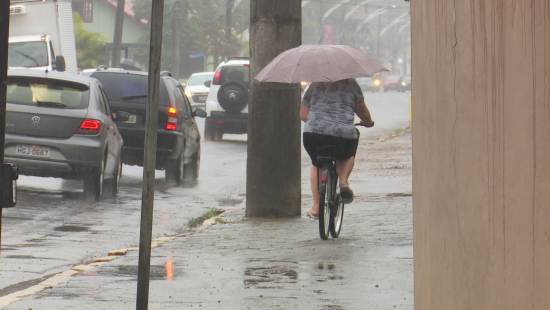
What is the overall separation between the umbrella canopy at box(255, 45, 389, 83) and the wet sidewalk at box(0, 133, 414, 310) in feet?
4.74

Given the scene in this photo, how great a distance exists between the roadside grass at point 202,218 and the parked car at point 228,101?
999 cm

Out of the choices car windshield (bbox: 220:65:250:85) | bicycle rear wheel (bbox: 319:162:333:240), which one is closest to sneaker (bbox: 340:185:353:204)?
bicycle rear wheel (bbox: 319:162:333:240)

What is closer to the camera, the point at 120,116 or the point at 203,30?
the point at 120,116

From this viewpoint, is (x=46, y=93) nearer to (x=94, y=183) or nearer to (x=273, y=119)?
(x=94, y=183)

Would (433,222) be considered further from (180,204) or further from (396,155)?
(396,155)

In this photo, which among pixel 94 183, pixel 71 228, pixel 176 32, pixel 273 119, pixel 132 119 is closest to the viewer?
pixel 71 228

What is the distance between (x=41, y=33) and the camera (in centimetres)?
2459

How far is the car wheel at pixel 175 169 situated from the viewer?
1389 cm

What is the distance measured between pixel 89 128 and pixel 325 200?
4.22 meters

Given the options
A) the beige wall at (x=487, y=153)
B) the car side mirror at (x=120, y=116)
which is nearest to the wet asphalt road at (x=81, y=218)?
the car side mirror at (x=120, y=116)

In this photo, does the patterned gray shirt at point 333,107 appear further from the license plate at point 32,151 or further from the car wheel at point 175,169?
the car wheel at point 175,169

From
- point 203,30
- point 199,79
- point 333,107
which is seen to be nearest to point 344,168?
point 333,107

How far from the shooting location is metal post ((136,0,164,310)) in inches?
153

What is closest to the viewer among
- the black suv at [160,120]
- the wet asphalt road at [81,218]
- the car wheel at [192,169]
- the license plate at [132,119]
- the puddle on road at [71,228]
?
the wet asphalt road at [81,218]
